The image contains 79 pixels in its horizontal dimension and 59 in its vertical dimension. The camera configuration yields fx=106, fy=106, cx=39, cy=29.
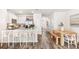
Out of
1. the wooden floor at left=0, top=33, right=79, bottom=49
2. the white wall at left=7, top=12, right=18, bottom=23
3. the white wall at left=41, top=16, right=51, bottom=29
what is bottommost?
the wooden floor at left=0, top=33, right=79, bottom=49

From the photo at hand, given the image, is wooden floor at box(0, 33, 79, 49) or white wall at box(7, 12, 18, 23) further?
wooden floor at box(0, 33, 79, 49)

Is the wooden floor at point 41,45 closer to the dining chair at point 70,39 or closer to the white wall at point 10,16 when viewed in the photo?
the dining chair at point 70,39

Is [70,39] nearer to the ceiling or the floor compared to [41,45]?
nearer to the ceiling

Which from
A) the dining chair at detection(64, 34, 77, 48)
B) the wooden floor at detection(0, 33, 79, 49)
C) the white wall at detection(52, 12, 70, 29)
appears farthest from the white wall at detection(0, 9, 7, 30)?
the dining chair at detection(64, 34, 77, 48)

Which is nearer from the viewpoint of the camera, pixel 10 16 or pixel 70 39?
pixel 10 16

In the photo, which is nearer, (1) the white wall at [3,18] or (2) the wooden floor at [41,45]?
(1) the white wall at [3,18]

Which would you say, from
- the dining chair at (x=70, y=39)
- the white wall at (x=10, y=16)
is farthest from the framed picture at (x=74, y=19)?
the white wall at (x=10, y=16)

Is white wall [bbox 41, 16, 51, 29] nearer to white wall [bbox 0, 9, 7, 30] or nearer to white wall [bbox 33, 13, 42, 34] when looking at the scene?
white wall [bbox 33, 13, 42, 34]

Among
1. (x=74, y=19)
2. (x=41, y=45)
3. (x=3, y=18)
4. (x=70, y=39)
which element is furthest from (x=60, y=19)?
(x=3, y=18)

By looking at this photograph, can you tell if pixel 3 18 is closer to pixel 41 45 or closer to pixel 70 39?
pixel 41 45

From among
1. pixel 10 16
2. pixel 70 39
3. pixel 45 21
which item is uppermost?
pixel 10 16
